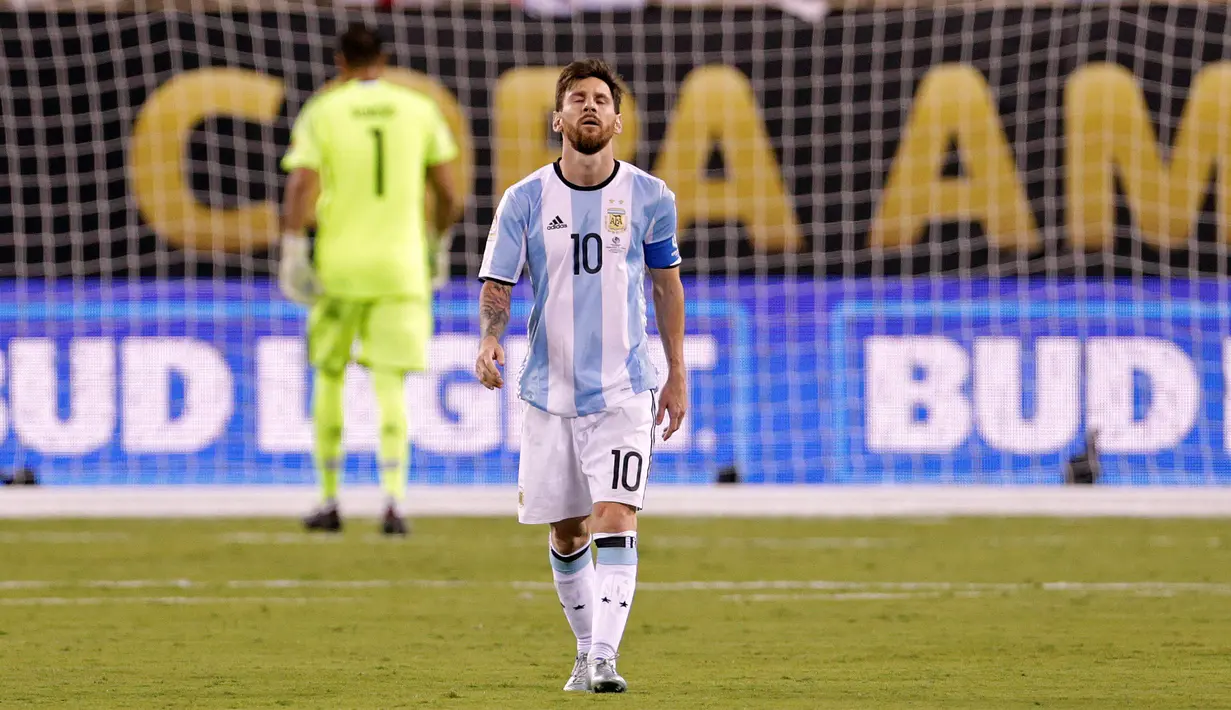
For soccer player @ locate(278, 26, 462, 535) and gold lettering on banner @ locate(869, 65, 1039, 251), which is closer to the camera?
soccer player @ locate(278, 26, 462, 535)

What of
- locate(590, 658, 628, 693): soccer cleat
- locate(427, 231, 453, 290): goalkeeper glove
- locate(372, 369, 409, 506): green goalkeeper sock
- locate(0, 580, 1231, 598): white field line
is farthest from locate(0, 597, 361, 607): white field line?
locate(427, 231, 453, 290): goalkeeper glove

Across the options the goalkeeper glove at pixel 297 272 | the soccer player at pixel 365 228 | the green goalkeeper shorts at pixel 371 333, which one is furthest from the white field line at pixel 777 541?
the goalkeeper glove at pixel 297 272

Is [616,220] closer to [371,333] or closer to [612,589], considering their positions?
[612,589]

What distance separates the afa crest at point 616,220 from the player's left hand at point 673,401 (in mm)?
369

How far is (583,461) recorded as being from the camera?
15.9ft

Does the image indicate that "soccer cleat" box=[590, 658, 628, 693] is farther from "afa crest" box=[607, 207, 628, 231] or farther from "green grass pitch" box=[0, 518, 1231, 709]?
"afa crest" box=[607, 207, 628, 231]

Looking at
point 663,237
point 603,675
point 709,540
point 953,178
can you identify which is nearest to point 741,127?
point 953,178

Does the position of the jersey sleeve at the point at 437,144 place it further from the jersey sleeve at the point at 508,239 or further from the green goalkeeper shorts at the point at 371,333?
the jersey sleeve at the point at 508,239

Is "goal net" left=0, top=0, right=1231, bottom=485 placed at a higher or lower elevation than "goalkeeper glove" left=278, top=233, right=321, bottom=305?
higher

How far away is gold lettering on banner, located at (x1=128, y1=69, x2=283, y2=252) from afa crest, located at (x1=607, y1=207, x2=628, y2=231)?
9215 mm

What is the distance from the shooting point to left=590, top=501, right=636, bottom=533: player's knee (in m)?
4.80

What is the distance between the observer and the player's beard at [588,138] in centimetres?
480

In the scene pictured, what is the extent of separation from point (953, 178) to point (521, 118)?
279 cm

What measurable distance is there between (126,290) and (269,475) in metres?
1.28
